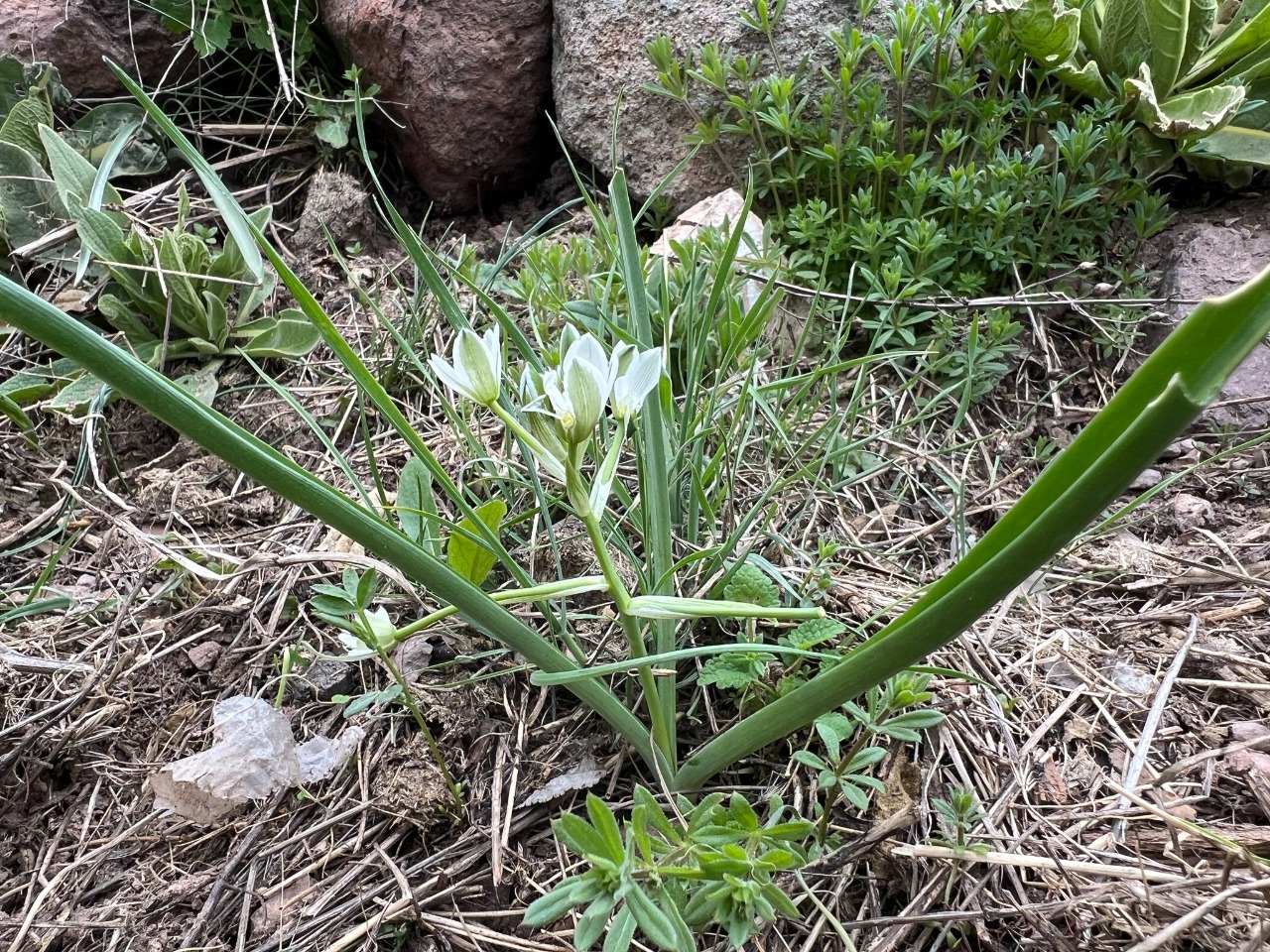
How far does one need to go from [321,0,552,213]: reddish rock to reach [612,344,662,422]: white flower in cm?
178

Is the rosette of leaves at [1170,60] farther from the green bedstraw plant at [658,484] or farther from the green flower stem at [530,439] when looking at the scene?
the green flower stem at [530,439]

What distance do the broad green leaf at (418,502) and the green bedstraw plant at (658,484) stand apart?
0.58ft

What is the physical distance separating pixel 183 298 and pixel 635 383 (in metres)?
1.49

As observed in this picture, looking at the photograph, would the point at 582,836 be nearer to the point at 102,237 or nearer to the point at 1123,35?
the point at 102,237

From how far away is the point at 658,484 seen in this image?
3.62 ft

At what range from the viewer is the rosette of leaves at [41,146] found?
2.05 m

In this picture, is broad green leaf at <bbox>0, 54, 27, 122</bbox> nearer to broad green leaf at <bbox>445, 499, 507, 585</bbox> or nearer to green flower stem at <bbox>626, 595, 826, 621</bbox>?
broad green leaf at <bbox>445, 499, 507, 585</bbox>

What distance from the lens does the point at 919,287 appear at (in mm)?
1685

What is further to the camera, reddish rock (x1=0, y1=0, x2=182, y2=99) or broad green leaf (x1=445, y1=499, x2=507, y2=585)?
reddish rock (x1=0, y1=0, x2=182, y2=99)

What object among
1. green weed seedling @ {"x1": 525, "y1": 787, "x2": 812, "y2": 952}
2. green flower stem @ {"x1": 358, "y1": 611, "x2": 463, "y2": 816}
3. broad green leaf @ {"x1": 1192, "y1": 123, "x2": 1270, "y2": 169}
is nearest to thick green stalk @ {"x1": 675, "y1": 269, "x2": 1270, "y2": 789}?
green weed seedling @ {"x1": 525, "y1": 787, "x2": 812, "y2": 952}

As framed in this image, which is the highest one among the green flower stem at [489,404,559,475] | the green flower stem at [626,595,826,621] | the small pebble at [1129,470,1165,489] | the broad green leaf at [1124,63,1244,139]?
the broad green leaf at [1124,63,1244,139]

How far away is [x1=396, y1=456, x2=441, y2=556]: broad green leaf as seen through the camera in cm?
118

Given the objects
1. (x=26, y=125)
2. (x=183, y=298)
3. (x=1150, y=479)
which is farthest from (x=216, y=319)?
(x=1150, y=479)

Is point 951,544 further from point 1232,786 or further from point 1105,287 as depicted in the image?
point 1105,287
